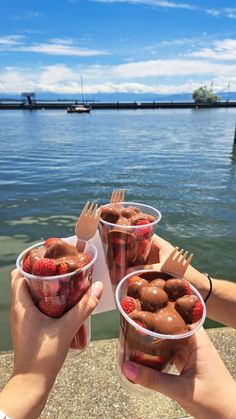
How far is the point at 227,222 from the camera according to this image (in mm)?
9266

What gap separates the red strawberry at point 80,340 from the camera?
1818 millimetres

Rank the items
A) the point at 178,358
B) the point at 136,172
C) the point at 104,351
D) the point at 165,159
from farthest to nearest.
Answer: the point at 165,159 < the point at 136,172 < the point at 104,351 < the point at 178,358

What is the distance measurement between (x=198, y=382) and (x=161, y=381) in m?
0.16

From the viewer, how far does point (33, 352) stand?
1384mm

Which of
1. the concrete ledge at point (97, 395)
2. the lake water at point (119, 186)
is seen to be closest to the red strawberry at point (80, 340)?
the concrete ledge at point (97, 395)

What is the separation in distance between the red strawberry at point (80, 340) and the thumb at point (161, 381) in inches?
17.6

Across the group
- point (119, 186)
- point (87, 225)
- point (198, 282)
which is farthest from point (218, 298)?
point (119, 186)

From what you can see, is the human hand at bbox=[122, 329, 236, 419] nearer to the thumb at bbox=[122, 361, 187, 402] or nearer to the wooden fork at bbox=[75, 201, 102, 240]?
the thumb at bbox=[122, 361, 187, 402]

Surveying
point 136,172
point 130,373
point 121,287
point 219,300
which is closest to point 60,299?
point 121,287

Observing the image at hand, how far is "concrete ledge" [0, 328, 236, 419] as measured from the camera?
2.40 m

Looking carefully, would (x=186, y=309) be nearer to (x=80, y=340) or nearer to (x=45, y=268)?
(x=45, y=268)

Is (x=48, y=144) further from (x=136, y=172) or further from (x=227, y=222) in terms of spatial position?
(x=227, y=222)

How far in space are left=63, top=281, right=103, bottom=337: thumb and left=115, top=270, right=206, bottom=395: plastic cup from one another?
13cm

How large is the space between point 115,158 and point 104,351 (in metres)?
16.8
